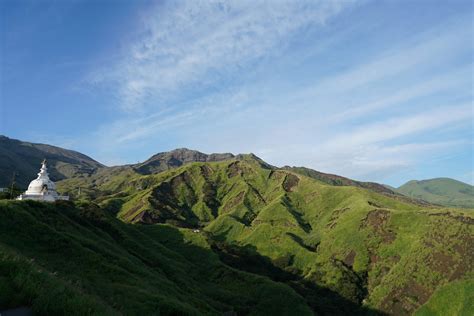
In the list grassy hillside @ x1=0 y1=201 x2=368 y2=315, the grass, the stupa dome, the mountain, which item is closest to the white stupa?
the stupa dome

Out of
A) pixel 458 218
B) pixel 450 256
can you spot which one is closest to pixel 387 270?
pixel 450 256

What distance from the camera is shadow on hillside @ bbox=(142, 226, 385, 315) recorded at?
9914 cm

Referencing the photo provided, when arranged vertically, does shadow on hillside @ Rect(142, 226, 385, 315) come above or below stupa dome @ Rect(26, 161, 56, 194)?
below

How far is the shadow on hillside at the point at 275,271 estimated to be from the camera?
325 ft

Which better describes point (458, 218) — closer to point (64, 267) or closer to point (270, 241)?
point (270, 241)

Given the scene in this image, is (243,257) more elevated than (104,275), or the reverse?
(104,275)

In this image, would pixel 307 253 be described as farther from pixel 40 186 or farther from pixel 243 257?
pixel 40 186

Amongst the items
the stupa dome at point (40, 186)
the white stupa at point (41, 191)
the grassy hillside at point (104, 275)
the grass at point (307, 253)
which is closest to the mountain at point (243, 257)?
the grassy hillside at point (104, 275)

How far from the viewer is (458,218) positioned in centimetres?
12669

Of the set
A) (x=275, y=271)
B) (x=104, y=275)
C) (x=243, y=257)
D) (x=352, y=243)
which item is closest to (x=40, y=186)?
(x=104, y=275)

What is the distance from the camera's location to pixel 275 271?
124 meters

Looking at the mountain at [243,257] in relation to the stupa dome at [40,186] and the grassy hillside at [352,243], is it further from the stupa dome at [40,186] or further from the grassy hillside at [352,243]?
the stupa dome at [40,186]

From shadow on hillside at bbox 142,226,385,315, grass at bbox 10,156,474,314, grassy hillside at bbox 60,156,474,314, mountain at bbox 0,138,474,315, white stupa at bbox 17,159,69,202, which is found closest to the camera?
mountain at bbox 0,138,474,315

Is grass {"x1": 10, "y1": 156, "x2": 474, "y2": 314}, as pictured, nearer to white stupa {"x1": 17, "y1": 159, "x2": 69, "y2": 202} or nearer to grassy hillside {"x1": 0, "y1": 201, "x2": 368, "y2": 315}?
grassy hillside {"x1": 0, "y1": 201, "x2": 368, "y2": 315}
